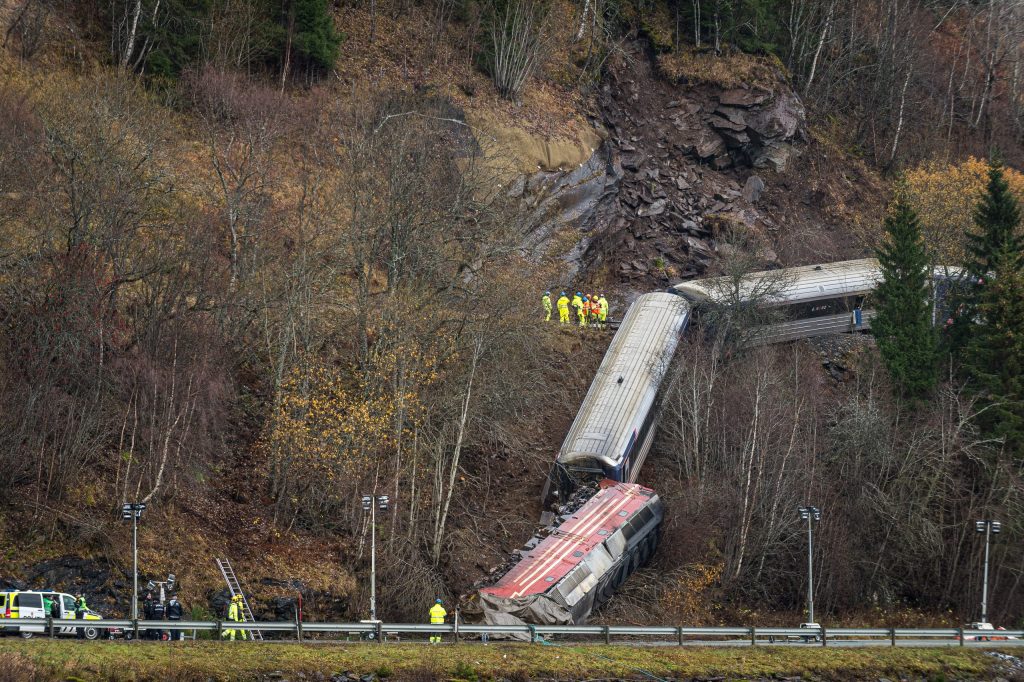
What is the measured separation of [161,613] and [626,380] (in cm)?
1944

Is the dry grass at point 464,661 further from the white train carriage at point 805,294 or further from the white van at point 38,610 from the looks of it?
the white train carriage at point 805,294

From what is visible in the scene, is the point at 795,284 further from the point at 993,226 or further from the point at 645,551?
the point at 645,551

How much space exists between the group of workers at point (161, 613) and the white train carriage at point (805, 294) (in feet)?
83.8

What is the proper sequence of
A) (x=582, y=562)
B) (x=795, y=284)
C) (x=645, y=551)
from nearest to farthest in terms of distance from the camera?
1. (x=582, y=562)
2. (x=645, y=551)
3. (x=795, y=284)

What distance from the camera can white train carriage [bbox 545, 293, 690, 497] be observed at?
1777 inches

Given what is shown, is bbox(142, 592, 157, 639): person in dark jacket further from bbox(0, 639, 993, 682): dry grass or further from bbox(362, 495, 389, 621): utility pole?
bbox(362, 495, 389, 621): utility pole

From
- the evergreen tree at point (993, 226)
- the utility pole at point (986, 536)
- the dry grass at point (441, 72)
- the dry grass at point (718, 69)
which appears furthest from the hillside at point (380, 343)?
the dry grass at point (718, 69)

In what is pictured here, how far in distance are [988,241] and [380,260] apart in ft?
77.0

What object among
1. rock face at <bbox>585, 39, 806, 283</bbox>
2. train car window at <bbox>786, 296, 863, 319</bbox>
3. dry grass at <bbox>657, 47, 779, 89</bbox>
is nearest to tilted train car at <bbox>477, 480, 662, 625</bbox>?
train car window at <bbox>786, 296, 863, 319</bbox>

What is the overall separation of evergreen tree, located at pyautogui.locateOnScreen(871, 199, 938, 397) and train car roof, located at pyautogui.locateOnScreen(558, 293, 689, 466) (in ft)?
25.1

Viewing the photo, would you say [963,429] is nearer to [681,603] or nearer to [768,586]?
[768,586]

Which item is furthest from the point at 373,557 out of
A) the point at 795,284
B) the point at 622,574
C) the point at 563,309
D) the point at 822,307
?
the point at 822,307

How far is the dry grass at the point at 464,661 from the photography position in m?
29.5

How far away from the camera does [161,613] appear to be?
34594 mm
